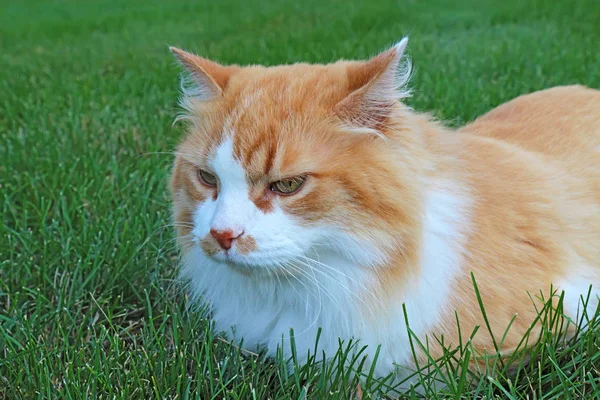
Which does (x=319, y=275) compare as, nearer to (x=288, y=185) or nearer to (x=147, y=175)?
(x=288, y=185)

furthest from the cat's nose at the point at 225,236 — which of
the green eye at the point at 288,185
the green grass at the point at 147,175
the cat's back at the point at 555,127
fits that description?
the cat's back at the point at 555,127

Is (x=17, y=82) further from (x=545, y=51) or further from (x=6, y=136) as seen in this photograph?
(x=545, y=51)

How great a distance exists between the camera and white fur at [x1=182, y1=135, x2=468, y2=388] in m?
1.71

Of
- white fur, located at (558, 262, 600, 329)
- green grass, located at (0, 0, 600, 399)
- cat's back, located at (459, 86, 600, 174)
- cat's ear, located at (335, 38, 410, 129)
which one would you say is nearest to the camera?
cat's ear, located at (335, 38, 410, 129)

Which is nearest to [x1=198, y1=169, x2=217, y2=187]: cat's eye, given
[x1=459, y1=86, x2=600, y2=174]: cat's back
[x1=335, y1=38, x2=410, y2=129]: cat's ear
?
[x1=335, y1=38, x2=410, y2=129]: cat's ear

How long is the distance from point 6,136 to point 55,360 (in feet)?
7.06

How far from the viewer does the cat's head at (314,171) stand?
1.70 metres

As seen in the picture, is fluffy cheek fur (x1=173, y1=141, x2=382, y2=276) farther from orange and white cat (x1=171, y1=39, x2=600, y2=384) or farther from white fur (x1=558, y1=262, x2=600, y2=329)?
white fur (x1=558, y1=262, x2=600, y2=329)

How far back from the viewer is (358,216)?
1.72 m

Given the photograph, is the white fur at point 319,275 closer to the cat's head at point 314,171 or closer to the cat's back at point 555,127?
the cat's head at point 314,171

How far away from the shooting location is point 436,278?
1857 mm

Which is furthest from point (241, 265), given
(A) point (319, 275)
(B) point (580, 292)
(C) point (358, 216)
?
(B) point (580, 292)

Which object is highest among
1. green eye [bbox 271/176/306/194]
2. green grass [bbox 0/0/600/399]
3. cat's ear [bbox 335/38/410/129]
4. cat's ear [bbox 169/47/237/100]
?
cat's ear [bbox 335/38/410/129]

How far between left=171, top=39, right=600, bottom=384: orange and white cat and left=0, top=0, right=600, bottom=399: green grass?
0.13 m
